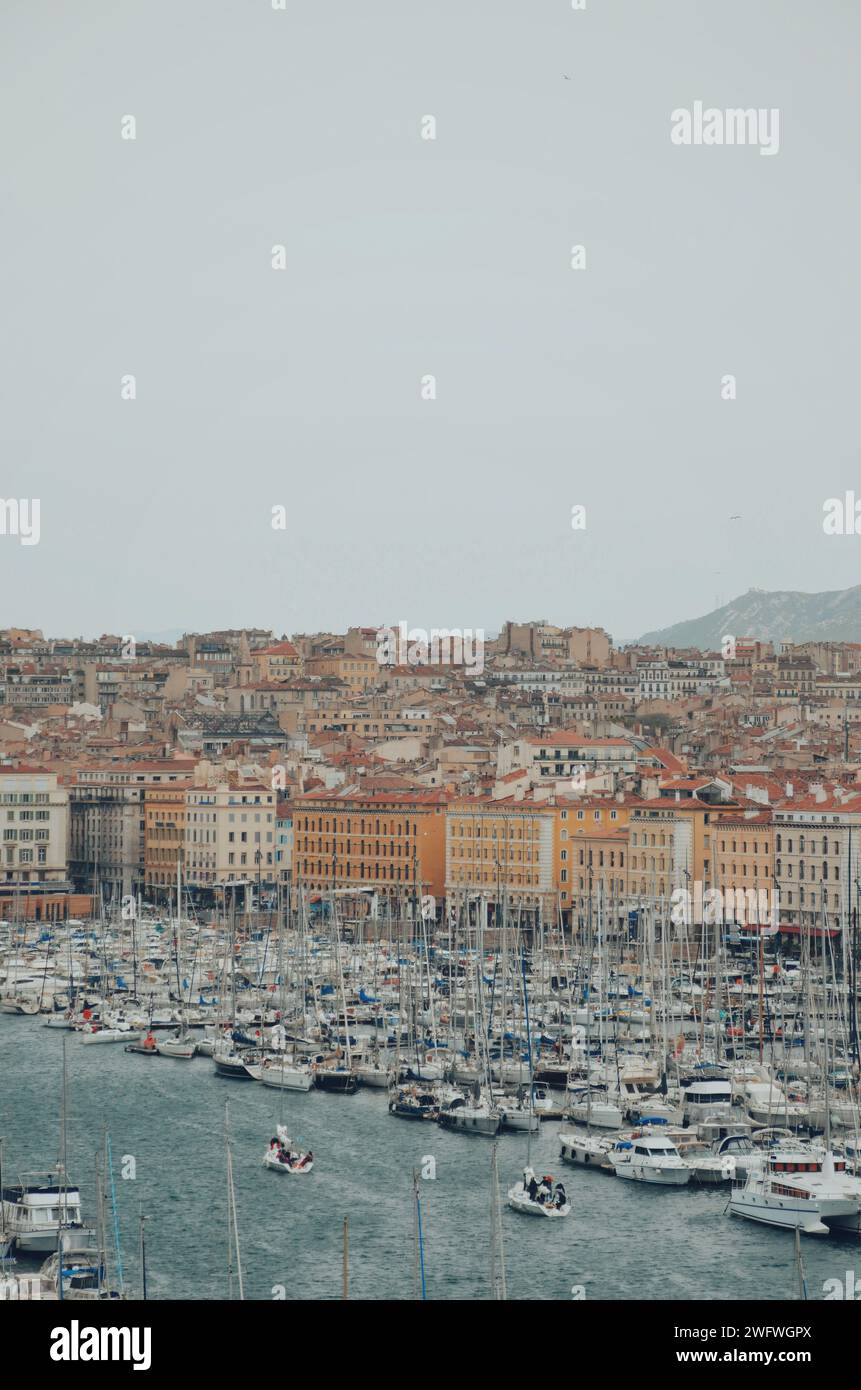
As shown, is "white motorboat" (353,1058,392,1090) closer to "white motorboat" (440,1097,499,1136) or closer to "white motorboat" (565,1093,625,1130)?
"white motorboat" (440,1097,499,1136)

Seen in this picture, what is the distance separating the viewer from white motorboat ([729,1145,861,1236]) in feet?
33.6

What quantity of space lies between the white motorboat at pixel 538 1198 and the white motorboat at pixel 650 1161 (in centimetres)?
70

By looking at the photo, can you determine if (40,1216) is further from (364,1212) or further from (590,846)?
(590,846)

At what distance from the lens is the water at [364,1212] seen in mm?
9422

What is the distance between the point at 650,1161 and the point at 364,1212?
58.2 inches

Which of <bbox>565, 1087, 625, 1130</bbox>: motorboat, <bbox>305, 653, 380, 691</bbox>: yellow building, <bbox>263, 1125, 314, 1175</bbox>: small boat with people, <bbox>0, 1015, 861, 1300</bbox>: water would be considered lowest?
<bbox>0, 1015, 861, 1300</bbox>: water

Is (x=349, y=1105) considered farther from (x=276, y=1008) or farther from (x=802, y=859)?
(x=802, y=859)

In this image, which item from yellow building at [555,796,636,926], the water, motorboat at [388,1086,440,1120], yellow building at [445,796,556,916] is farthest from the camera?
yellow building at [445,796,556,916]

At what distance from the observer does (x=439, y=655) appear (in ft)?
183

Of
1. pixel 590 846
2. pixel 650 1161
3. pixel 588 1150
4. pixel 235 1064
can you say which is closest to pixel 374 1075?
pixel 235 1064

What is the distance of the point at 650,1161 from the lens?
1163cm

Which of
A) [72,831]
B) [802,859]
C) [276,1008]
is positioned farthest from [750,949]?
[72,831]

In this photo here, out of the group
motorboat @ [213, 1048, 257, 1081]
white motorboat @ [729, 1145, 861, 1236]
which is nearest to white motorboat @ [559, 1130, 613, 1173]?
white motorboat @ [729, 1145, 861, 1236]

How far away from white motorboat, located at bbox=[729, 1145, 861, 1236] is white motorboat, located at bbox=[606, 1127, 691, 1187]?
28.6 inches
